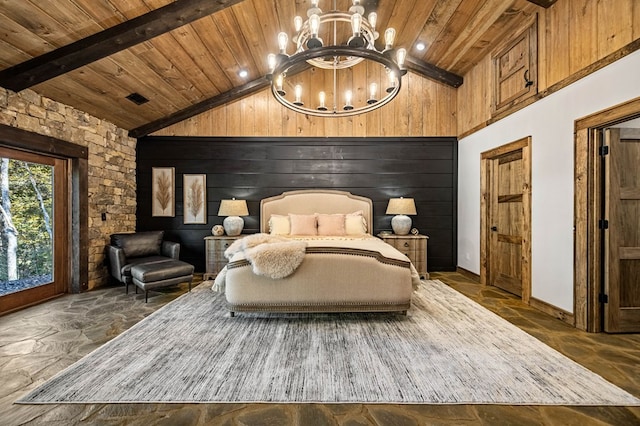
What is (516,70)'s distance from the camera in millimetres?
3818

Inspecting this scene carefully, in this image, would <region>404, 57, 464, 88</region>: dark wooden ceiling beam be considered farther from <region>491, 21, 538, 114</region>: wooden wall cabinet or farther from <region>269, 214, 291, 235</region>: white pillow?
<region>269, 214, 291, 235</region>: white pillow

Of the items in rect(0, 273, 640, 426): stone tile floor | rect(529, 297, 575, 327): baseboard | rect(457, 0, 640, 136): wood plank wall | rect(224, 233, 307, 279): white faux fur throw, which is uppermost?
rect(457, 0, 640, 136): wood plank wall

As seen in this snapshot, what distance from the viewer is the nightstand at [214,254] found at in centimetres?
480

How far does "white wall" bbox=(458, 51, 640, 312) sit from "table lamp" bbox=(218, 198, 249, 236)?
13.7ft

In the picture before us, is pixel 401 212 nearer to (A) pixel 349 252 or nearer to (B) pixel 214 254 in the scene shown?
(A) pixel 349 252

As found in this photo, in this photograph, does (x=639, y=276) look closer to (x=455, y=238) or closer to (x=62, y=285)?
(x=455, y=238)

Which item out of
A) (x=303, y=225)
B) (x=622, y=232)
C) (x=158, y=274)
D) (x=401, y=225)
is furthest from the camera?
(x=401, y=225)

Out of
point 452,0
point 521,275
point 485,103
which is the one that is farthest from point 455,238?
point 452,0

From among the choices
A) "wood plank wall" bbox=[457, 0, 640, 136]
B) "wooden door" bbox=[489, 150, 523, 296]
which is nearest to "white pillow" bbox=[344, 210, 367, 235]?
"wooden door" bbox=[489, 150, 523, 296]

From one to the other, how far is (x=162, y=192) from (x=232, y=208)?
147cm

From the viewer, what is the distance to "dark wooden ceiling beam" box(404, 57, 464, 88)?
504 cm

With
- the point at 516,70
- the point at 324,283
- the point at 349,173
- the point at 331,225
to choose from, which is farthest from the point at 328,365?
the point at 516,70

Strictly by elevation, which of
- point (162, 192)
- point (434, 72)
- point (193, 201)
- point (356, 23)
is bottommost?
point (193, 201)

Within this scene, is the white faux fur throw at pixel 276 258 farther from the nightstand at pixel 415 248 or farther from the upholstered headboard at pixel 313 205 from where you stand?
the nightstand at pixel 415 248
